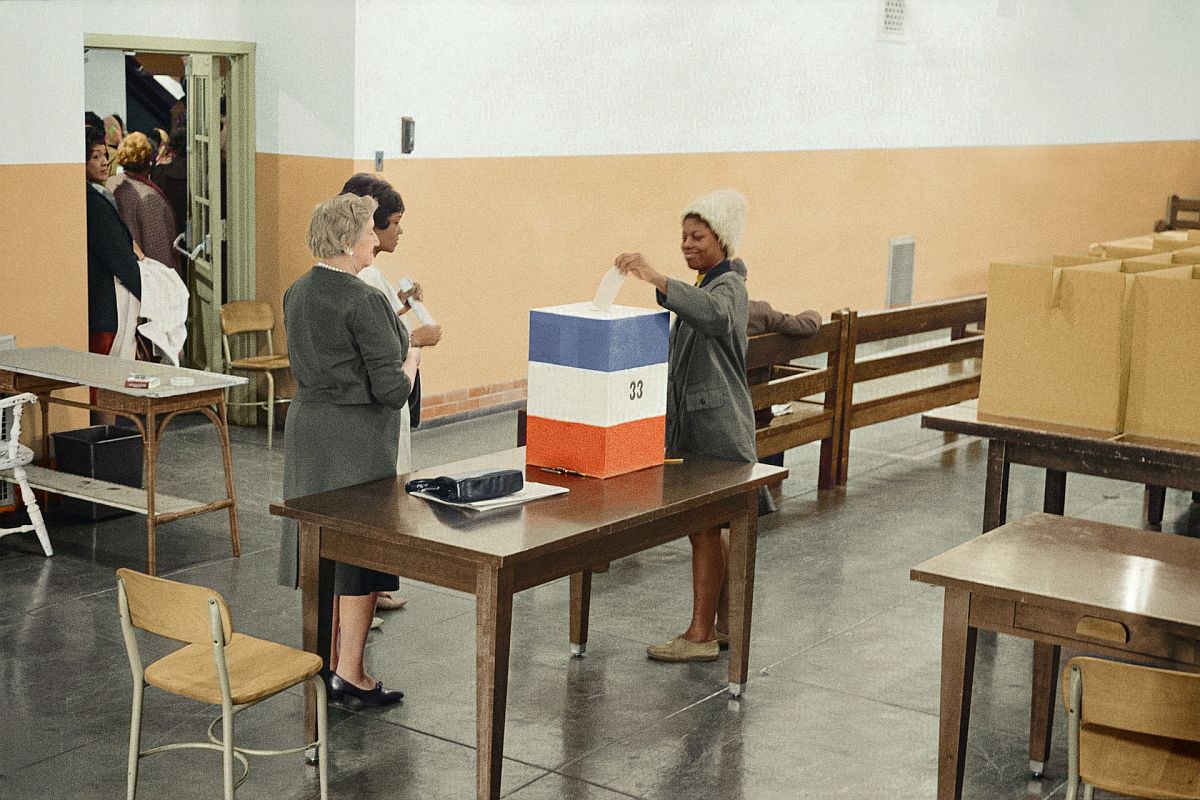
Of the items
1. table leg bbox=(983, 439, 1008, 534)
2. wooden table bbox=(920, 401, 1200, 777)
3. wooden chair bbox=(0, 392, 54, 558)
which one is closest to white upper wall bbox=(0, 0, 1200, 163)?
wooden chair bbox=(0, 392, 54, 558)

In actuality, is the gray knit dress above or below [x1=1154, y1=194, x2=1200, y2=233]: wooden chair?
below

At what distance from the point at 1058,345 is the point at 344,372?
2.62m

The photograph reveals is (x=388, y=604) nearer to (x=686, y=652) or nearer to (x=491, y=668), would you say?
(x=686, y=652)

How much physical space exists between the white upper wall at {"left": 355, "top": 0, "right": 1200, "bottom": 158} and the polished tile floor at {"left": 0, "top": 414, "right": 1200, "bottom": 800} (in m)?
3.12

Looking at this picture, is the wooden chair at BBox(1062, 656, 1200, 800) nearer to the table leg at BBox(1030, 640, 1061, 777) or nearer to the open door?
the table leg at BBox(1030, 640, 1061, 777)

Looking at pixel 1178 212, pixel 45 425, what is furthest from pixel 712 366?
pixel 1178 212

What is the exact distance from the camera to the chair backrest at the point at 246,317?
8914 mm

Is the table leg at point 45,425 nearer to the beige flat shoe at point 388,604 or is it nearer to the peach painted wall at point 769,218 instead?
the beige flat shoe at point 388,604

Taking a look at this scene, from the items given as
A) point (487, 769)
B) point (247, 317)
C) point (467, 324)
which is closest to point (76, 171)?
point (247, 317)

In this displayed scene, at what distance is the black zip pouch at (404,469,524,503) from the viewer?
169 inches

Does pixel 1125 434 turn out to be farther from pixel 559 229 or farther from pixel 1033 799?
pixel 559 229

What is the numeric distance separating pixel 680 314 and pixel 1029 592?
1.78 meters

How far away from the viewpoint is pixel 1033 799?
14.5 feet

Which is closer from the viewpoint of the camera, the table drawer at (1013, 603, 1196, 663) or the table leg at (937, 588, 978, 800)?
the table drawer at (1013, 603, 1196, 663)
